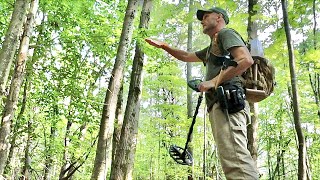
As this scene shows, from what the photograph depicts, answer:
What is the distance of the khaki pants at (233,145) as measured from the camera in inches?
92.1

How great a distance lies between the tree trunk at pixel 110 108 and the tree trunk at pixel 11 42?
1.79 m

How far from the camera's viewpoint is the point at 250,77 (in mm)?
2838

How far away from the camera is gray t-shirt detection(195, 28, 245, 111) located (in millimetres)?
2615

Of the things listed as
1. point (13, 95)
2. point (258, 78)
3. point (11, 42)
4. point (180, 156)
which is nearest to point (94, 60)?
point (13, 95)

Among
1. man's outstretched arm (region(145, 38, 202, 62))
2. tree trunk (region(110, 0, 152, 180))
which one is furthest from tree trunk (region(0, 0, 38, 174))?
man's outstretched arm (region(145, 38, 202, 62))

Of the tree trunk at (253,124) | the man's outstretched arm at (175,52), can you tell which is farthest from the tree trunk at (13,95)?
the tree trunk at (253,124)

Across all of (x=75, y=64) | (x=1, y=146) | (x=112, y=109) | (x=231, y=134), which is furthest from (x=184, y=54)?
(x=75, y=64)

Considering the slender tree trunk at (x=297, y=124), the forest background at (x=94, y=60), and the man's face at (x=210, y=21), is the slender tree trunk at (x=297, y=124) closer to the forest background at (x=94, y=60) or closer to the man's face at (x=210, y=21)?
the forest background at (x=94, y=60)

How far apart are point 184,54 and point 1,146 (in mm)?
4104

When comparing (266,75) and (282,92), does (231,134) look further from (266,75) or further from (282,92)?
(282,92)

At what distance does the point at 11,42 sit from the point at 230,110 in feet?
12.8

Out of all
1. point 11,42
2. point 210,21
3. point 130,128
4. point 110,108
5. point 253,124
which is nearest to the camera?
point 210,21

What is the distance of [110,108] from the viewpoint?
6.11 metres

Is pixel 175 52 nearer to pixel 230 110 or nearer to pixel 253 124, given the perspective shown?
pixel 230 110
